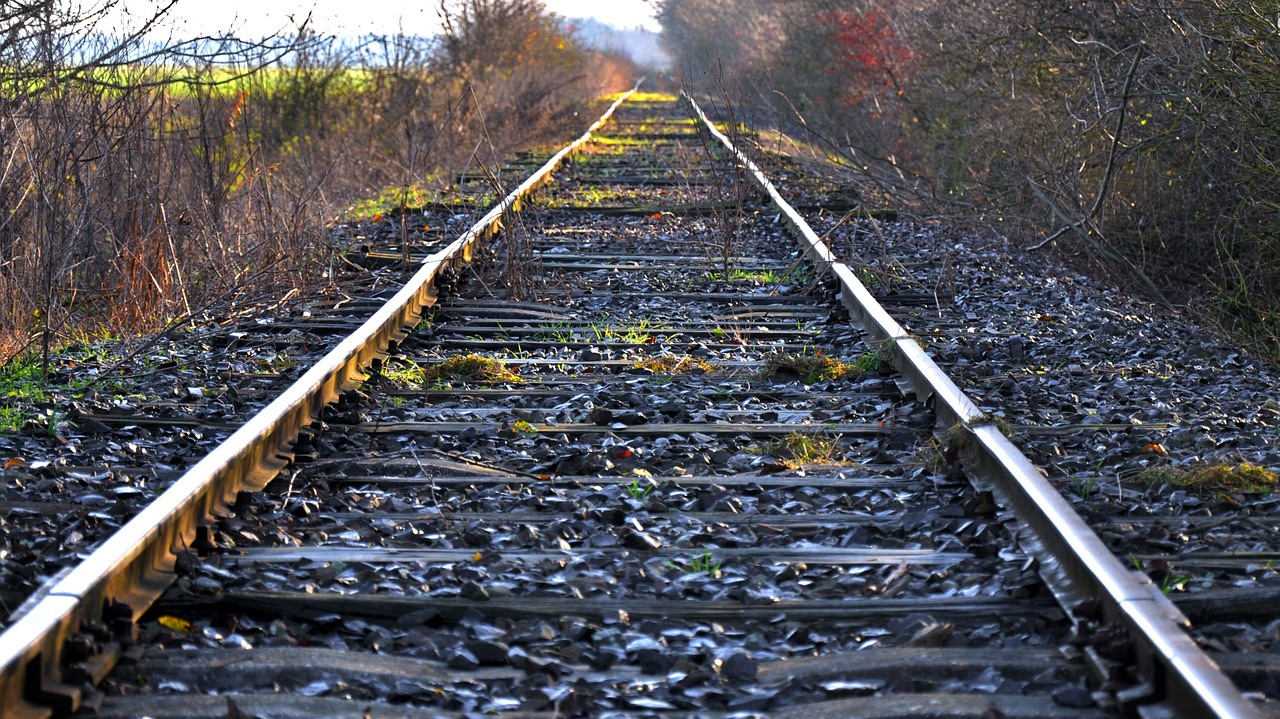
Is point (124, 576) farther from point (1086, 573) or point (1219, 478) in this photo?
point (1219, 478)

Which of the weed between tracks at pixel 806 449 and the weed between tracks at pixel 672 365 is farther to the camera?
the weed between tracks at pixel 672 365

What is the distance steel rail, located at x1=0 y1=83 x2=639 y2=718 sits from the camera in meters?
2.32

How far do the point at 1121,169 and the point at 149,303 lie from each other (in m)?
6.64

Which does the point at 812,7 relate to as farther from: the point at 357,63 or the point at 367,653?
the point at 367,653

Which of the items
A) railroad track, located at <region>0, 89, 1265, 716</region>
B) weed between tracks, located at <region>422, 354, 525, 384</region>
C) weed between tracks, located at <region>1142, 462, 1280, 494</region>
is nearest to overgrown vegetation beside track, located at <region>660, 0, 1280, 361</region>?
weed between tracks, located at <region>1142, 462, 1280, 494</region>

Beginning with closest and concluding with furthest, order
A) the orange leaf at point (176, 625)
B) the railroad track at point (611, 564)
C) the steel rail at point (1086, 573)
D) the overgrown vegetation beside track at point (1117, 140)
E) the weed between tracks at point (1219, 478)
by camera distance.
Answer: the steel rail at point (1086, 573) → the railroad track at point (611, 564) → the orange leaf at point (176, 625) → the weed between tracks at point (1219, 478) → the overgrown vegetation beside track at point (1117, 140)

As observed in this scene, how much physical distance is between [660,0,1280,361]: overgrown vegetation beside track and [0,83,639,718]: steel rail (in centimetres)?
453

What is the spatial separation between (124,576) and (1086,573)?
214cm

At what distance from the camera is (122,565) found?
276 centimetres

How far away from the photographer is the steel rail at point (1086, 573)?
223 centimetres

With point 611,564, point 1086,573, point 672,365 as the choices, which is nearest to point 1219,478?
point 1086,573

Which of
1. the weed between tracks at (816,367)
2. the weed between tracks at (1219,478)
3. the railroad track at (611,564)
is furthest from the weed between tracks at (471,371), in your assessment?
the weed between tracks at (1219,478)

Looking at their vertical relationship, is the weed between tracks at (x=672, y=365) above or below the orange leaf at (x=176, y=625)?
above

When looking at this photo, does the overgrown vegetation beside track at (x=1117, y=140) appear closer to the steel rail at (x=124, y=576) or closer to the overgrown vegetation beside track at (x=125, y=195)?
the overgrown vegetation beside track at (x=125, y=195)
